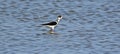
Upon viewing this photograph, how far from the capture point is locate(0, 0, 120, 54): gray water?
68.2ft

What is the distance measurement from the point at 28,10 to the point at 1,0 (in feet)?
9.67

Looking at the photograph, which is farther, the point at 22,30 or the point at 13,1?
the point at 13,1

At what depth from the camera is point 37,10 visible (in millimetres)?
27812

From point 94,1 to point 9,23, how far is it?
6.31 meters

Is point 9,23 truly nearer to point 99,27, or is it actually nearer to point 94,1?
point 99,27

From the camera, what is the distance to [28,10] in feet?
91.0

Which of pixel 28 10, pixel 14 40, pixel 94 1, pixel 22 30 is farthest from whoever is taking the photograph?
pixel 94 1

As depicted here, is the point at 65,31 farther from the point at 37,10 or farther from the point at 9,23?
the point at 37,10

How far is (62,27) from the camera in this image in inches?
963

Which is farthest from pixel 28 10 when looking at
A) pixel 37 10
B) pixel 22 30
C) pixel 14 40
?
pixel 14 40

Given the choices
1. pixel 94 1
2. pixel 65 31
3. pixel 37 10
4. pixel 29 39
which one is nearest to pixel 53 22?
pixel 65 31

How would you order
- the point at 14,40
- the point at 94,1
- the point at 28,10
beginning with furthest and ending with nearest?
1. the point at 94,1
2. the point at 28,10
3. the point at 14,40

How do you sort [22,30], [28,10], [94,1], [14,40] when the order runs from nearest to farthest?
[14,40]
[22,30]
[28,10]
[94,1]

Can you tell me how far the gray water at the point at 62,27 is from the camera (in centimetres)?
2080
